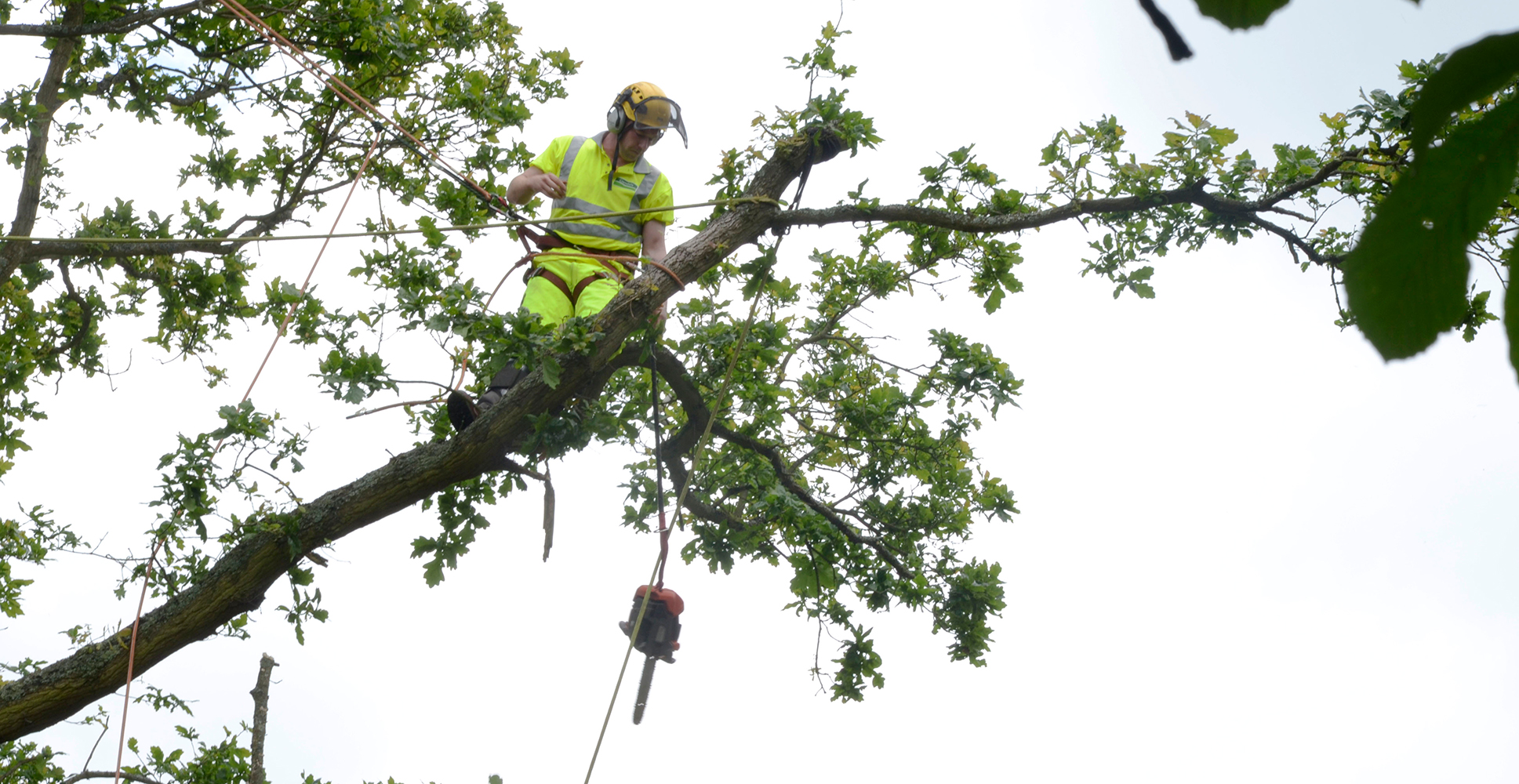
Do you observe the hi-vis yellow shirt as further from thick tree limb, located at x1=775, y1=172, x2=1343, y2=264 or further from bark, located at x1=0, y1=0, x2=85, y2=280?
bark, located at x1=0, y1=0, x2=85, y2=280

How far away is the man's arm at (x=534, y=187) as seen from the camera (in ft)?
14.8

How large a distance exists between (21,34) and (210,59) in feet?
2.55

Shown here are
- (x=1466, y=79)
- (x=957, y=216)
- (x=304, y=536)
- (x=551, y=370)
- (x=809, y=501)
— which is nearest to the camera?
(x=1466, y=79)

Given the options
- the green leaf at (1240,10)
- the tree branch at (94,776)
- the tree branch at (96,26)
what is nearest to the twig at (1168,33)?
the green leaf at (1240,10)

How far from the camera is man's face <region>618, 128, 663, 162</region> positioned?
4543 millimetres

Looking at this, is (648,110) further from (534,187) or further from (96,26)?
(96,26)

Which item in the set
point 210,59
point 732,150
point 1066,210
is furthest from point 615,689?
point 210,59

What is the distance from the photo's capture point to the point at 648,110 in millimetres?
4434

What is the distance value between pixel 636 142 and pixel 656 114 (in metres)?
0.19

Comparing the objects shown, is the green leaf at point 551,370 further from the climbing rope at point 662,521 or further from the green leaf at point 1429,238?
the green leaf at point 1429,238

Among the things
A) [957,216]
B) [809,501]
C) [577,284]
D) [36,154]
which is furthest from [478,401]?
[36,154]

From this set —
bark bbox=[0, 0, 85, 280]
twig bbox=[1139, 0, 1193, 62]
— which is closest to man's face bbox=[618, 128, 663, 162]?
bark bbox=[0, 0, 85, 280]

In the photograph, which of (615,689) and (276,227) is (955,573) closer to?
(615,689)

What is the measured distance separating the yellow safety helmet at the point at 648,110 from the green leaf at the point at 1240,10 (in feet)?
13.8
